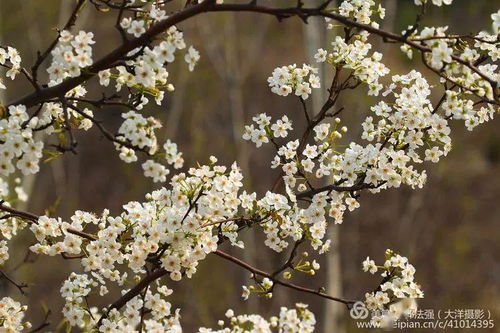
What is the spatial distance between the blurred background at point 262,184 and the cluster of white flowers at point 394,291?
10395 millimetres

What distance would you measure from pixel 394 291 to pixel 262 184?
16.4 meters

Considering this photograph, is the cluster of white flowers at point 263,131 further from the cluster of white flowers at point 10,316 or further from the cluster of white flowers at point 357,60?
the cluster of white flowers at point 10,316

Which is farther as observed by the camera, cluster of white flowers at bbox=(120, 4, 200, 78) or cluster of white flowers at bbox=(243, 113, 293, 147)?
cluster of white flowers at bbox=(243, 113, 293, 147)

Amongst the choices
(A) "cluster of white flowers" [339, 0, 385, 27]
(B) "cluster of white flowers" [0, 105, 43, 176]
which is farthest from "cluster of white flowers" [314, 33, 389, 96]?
(B) "cluster of white flowers" [0, 105, 43, 176]

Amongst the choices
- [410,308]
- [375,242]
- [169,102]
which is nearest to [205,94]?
[169,102]

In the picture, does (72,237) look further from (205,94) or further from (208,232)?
(205,94)

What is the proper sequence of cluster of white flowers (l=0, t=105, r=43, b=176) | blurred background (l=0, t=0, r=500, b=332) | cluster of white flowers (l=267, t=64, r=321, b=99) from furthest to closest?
blurred background (l=0, t=0, r=500, b=332)
cluster of white flowers (l=267, t=64, r=321, b=99)
cluster of white flowers (l=0, t=105, r=43, b=176)

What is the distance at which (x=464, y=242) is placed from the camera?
697 inches

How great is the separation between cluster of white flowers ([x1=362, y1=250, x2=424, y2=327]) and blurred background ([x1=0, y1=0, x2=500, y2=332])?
34.1 feet

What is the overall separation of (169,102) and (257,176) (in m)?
4.14

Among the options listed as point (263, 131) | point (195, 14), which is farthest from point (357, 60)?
point (195, 14)

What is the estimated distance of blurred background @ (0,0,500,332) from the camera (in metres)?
16.2

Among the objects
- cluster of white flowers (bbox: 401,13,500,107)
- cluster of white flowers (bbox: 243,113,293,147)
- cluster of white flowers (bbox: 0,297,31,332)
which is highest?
cluster of white flowers (bbox: 243,113,293,147)

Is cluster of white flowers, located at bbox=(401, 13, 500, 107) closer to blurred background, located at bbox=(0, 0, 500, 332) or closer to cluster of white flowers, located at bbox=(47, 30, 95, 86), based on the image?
cluster of white flowers, located at bbox=(47, 30, 95, 86)
